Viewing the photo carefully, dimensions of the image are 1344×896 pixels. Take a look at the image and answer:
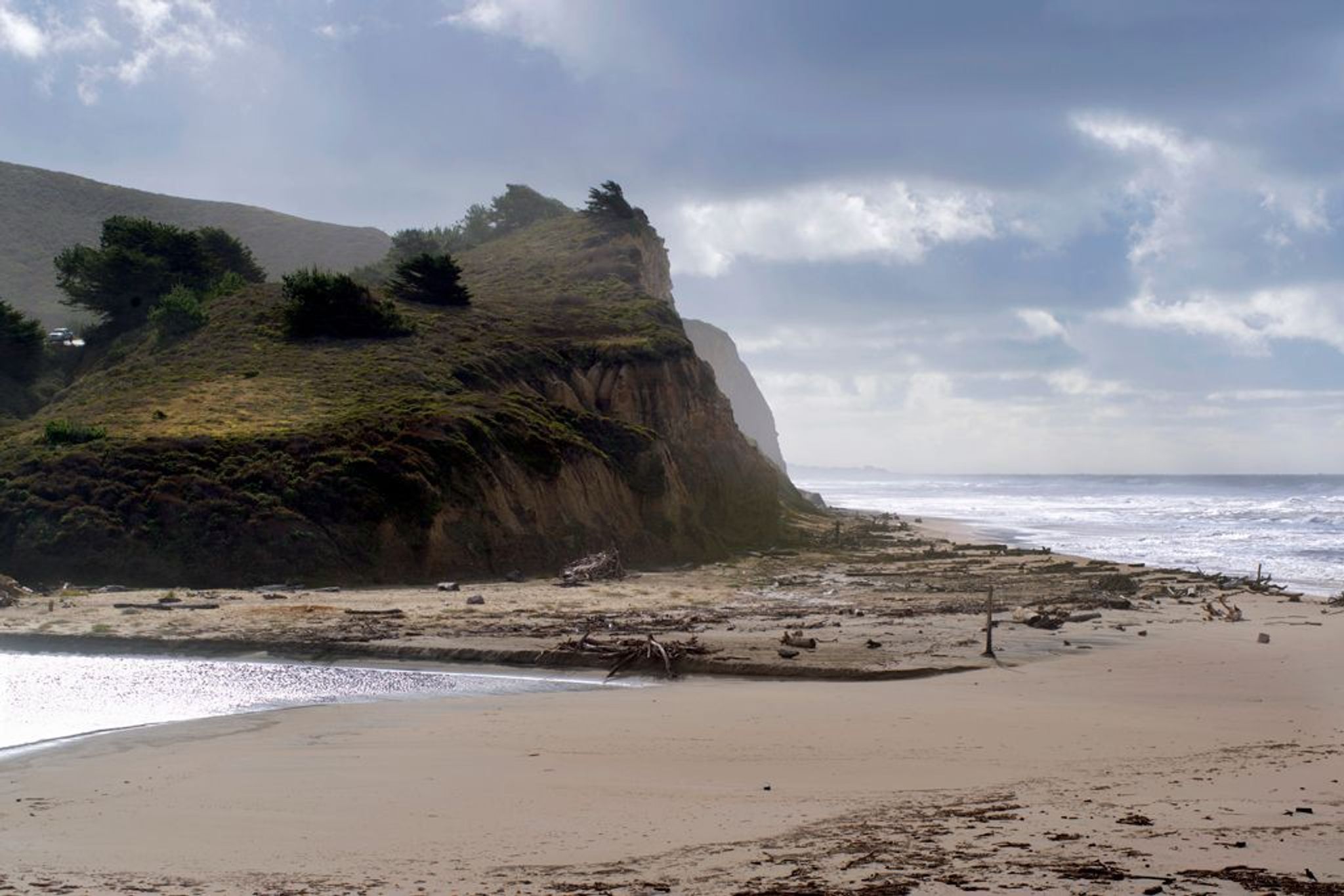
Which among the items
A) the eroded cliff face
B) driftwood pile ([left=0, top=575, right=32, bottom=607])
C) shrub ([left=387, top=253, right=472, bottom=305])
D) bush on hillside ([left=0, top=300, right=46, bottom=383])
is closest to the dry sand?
driftwood pile ([left=0, top=575, right=32, bottom=607])

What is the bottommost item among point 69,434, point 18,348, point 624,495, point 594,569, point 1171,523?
point 594,569

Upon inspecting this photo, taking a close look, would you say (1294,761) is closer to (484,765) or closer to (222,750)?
(484,765)

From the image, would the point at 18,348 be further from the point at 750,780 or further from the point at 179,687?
the point at 750,780

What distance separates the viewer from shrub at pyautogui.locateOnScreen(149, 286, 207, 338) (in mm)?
37062

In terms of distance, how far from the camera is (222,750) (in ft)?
31.5

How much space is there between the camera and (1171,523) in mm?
56312

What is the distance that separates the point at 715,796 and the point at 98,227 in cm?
12164

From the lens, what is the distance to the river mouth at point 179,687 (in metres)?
11.0

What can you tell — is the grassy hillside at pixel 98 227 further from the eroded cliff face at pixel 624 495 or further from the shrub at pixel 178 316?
the eroded cliff face at pixel 624 495

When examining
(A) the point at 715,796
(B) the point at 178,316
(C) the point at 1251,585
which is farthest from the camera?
(B) the point at 178,316

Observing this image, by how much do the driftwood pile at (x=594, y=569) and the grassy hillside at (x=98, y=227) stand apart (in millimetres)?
87155

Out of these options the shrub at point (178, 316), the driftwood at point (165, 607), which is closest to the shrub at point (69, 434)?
the driftwood at point (165, 607)

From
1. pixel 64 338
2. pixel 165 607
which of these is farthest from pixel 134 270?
pixel 165 607

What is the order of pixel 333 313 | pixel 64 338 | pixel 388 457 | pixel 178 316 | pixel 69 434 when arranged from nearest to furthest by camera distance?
1. pixel 69 434
2. pixel 388 457
3. pixel 333 313
4. pixel 178 316
5. pixel 64 338
